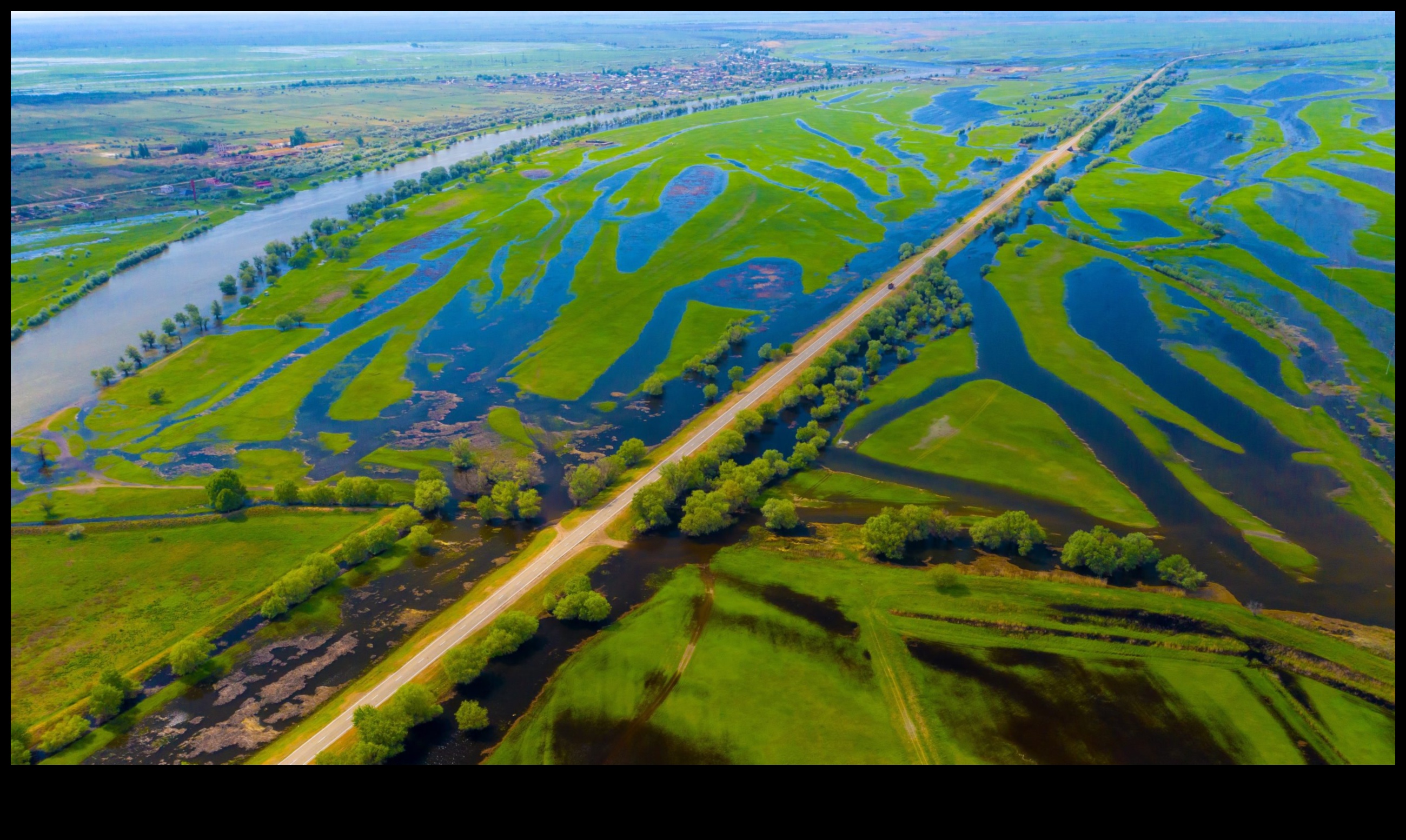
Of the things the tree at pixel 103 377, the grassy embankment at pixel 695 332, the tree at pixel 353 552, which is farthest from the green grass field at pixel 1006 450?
the tree at pixel 103 377

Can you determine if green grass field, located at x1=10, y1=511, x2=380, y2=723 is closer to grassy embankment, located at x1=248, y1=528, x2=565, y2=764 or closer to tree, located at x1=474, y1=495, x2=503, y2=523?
tree, located at x1=474, y1=495, x2=503, y2=523

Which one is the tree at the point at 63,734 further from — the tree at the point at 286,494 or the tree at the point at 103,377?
the tree at the point at 103,377

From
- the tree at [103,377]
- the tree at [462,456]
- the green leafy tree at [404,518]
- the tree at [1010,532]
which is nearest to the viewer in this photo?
the tree at [1010,532]

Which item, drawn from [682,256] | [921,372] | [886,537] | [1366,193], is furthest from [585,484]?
[1366,193]

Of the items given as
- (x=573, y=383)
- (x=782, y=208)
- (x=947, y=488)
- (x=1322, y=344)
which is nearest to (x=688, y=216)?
(x=782, y=208)

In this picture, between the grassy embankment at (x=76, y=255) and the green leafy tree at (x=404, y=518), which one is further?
the grassy embankment at (x=76, y=255)

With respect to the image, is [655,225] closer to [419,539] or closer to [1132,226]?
[1132,226]

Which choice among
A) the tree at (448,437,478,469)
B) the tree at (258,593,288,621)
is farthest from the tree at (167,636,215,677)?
the tree at (448,437,478,469)
